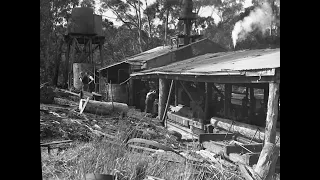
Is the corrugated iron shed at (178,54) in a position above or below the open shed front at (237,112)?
above

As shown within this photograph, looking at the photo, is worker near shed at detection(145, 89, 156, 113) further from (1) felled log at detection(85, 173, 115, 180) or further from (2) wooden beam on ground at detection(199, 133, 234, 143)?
(1) felled log at detection(85, 173, 115, 180)

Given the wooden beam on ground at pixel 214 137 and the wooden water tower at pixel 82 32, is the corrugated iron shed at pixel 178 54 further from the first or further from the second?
the wooden beam on ground at pixel 214 137

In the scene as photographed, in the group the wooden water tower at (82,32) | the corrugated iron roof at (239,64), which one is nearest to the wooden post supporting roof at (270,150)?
the corrugated iron roof at (239,64)

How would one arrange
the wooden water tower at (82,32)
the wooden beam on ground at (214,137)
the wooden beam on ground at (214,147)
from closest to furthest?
the wooden beam on ground at (214,147) < the wooden beam on ground at (214,137) < the wooden water tower at (82,32)

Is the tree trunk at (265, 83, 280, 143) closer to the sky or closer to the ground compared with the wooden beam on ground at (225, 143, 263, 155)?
closer to the sky

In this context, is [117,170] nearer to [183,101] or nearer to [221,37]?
[183,101]

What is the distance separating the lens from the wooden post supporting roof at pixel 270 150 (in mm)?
6452

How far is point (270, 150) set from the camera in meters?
6.78

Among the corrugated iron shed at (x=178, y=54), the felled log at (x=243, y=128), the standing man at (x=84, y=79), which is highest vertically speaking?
the corrugated iron shed at (x=178, y=54)

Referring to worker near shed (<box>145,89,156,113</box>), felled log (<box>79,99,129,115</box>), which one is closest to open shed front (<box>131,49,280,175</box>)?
worker near shed (<box>145,89,156,113</box>)

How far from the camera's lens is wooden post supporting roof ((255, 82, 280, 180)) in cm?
645

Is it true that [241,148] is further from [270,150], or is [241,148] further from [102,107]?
[102,107]
